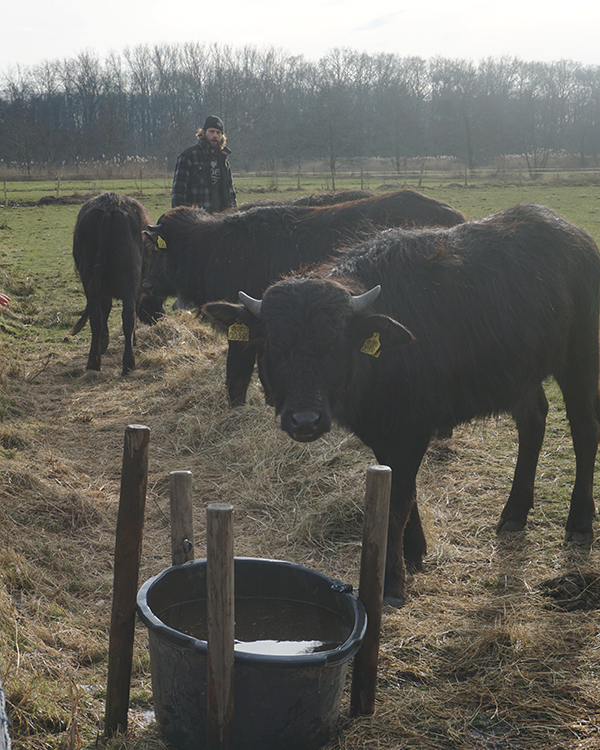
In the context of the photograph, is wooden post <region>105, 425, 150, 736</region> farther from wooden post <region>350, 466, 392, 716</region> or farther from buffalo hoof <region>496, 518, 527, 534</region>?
buffalo hoof <region>496, 518, 527, 534</region>

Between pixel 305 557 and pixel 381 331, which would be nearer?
pixel 381 331

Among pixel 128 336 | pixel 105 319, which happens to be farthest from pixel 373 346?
pixel 105 319

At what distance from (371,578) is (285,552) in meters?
1.80

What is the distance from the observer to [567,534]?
431cm

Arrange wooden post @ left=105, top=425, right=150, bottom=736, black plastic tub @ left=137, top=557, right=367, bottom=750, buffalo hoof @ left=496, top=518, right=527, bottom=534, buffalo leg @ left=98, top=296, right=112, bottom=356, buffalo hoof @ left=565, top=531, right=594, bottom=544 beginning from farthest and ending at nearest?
buffalo leg @ left=98, top=296, right=112, bottom=356 → buffalo hoof @ left=496, top=518, right=527, bottom=534 → buffalo hoof @ left=565, top=531, right=594, bottom=544 → wooden post @ left=105, top=425, right=150, bottom=736 → black plastic tub @ left=137, top=557, right=367, bottom=750

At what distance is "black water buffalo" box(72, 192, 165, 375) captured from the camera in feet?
26.7

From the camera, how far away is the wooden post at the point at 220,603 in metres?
2.16

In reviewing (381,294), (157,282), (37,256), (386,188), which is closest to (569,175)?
(386,188)

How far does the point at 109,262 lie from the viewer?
8328mm

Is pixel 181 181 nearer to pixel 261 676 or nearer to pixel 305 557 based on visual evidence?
pixel 305 557

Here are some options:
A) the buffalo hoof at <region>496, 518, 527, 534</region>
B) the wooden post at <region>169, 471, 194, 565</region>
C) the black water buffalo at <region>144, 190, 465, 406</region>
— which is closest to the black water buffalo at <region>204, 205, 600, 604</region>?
the buffalo hoof at <region>496, 518, 527, 534</region>

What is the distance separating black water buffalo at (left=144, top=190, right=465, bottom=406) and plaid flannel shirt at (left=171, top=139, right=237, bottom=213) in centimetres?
188

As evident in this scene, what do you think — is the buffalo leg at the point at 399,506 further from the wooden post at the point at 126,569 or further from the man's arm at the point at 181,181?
the man's arm at the point at 181,181

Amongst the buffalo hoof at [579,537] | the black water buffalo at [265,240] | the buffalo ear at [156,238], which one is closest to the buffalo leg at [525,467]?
the buffalo hoof at [579,537]
